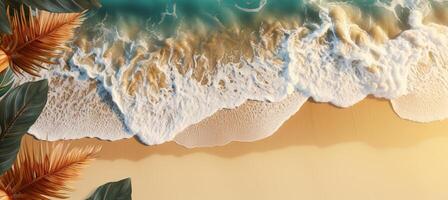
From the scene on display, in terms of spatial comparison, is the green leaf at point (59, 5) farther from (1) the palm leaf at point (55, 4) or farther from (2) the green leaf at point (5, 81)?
(2) the green leaf at point (5, 81)

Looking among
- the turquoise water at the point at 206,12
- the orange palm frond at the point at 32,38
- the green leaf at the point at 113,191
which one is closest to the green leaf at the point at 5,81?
the orange palm frond at the point at 32,38

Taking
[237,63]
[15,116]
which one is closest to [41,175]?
[15,116]

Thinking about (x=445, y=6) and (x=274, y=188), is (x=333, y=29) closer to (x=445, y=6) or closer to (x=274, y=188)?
(x=445, y=6)

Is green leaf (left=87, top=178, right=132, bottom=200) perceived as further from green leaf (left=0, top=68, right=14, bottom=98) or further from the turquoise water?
the turquoise water

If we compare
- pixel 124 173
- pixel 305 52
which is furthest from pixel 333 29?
pixel 124 173

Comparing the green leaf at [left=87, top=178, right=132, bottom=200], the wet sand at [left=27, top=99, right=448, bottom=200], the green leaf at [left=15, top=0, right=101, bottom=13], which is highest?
the green leaf at [left=15, top=0, right=101, bottom=13]

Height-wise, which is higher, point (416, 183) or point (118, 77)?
point (118, 77)

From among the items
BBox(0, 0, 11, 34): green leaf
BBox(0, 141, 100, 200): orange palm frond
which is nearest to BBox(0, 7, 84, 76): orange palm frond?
BBox(0, 0, 11, 34): green leaf
